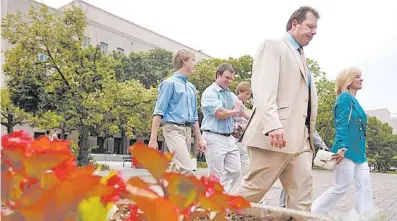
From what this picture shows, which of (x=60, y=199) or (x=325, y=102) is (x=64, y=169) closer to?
(x=60, y=199)

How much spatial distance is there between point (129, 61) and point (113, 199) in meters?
42.8

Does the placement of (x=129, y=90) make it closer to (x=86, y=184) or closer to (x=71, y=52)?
(x=71, y=52)

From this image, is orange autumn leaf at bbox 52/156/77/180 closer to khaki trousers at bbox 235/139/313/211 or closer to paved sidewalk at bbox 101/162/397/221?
paved sidewalk at bbox 101/162/397/221

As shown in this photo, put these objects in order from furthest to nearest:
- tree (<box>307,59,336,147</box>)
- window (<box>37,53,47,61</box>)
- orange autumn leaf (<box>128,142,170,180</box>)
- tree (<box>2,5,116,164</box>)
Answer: tree (<box>307,59,336,147</box>)
window (<box>37,53,47,61</box>)
tree (<box>2,5,116,164</box>)
orange autumn leaf (<box>128,142,170,180</box>)

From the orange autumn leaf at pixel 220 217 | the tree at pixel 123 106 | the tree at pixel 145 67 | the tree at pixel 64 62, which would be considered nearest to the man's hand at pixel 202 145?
the orange autumn leaf at pixel 220 217

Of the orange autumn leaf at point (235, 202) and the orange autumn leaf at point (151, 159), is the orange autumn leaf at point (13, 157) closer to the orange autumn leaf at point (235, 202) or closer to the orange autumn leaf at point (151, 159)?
the orange autumn leaf at point (151, 159)

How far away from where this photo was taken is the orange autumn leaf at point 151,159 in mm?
529

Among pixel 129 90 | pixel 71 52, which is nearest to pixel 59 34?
pixel 71 52

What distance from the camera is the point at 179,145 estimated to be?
3.90 m

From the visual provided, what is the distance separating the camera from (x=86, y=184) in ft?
1.77

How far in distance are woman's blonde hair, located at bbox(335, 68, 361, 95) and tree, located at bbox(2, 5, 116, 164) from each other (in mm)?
12836

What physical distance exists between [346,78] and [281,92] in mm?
1720

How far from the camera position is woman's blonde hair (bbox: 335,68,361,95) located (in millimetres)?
4406

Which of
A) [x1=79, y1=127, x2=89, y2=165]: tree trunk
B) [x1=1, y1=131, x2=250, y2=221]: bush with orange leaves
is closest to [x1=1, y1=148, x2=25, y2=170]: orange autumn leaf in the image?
[x1=1, y1=131, x2=250, y2=221]: bush with orange leaves
